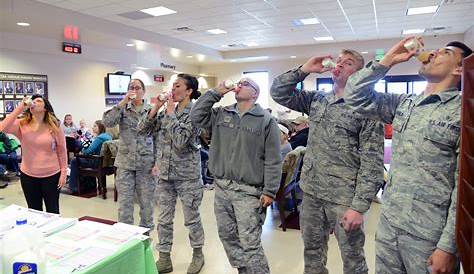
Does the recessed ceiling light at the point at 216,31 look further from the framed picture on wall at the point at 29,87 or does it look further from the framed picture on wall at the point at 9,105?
the framed picture on wall at the point at 9,105

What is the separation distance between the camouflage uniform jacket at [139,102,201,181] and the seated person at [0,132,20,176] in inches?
203

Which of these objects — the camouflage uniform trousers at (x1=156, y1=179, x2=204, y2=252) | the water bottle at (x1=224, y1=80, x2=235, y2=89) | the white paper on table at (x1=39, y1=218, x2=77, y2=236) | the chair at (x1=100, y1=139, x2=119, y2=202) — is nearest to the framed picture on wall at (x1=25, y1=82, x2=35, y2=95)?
the chair at (x1=100, y1=139, x2=119, y2=202)

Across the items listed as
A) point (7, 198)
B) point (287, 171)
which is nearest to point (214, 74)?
point (7, 198)

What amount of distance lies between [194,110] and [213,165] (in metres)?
0.39

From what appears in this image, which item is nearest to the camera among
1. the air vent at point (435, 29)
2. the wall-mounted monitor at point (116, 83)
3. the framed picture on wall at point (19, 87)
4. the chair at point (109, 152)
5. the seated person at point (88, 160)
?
the chair at point (109, 152)

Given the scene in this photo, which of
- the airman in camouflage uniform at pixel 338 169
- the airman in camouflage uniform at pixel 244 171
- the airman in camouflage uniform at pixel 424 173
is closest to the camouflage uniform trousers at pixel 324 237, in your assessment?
the airman in camouflage uniform at pixel 338 169

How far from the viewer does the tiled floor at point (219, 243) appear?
3055 millimetres

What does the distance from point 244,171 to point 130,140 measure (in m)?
1.42

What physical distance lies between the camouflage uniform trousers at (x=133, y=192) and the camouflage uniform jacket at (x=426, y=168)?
2.20 m

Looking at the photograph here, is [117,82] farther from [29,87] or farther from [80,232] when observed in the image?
[80,232]

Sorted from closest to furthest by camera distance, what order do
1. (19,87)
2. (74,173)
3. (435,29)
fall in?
(74,173)
(19,87)
(435,29)

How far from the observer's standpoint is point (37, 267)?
3.92 ft

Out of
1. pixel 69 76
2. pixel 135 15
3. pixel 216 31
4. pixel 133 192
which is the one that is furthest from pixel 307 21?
pixel 133 192

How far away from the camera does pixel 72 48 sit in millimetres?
8594
